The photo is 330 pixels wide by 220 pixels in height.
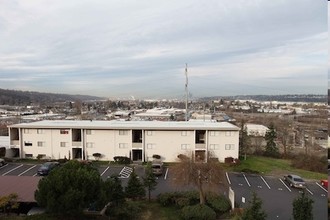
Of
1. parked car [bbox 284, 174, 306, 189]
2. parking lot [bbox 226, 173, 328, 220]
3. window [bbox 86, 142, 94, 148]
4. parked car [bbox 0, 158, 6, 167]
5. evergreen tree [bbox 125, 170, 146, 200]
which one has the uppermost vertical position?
window [bbox 86, 142, 94, 148]

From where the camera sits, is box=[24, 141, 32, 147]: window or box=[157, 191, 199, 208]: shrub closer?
box=[157, 191, 199, 208]: shrub

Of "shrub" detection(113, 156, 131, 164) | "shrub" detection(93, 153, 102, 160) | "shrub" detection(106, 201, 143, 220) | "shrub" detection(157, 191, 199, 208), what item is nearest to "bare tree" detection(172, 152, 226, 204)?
"shrub" detection(157, 191, 199, 208)

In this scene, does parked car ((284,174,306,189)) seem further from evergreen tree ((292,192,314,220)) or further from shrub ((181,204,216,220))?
evergreen tree ((292,192,314,220))

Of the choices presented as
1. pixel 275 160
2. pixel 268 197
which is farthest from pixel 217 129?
pixel 268 197

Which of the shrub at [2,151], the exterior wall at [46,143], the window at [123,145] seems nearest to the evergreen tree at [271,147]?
the window at [123,145]

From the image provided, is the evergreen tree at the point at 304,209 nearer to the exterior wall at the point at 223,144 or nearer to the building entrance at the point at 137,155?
the exterior wall at the point at 223,144

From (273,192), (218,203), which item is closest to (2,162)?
(218,203)
